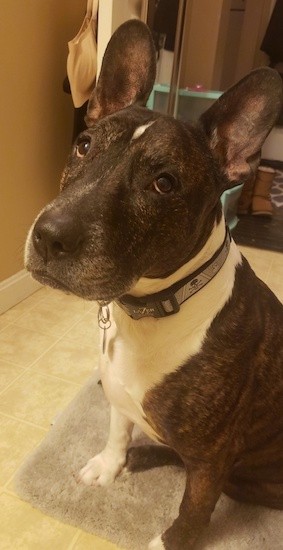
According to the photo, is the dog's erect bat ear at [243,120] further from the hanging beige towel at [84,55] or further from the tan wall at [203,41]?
the tan wall at [203,41]

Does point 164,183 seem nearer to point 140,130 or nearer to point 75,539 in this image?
point 140,130

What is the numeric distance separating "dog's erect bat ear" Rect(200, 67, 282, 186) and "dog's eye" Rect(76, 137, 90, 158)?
0.31 meters

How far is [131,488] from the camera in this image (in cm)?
177

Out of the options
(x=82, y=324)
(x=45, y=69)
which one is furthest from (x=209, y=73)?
(x=82, y=324)

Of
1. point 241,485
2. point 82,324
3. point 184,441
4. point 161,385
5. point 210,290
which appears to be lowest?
point 82,324

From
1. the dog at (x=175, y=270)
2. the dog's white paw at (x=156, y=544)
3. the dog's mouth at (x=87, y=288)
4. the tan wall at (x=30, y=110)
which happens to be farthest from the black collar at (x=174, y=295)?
the tan wall at (x=30, y=110)

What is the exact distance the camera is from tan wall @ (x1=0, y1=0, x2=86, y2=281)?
2.45m

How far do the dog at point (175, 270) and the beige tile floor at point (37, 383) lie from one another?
409 mm

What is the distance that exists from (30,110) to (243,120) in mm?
1747

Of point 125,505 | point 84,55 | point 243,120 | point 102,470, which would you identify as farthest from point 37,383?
point 84,55

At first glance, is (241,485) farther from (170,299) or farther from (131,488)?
(170,299)

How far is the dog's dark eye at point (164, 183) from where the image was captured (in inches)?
45.5

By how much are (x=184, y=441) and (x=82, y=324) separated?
1.51 metres

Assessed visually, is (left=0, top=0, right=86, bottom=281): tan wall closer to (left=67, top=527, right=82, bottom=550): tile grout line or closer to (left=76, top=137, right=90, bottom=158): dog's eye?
(left=76, top=137, right=90, bottom=158): dog's eye
